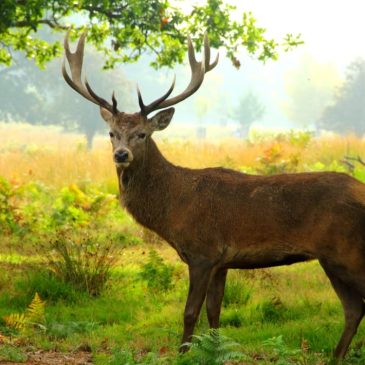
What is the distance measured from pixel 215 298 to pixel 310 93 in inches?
4615

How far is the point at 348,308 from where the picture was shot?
6.80 metres

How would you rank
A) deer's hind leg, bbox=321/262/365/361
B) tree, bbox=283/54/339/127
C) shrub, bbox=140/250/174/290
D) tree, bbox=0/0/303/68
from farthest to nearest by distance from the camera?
tree, bbox=283/54/339/127
tree, bbox=0/0/303/68
shrub, bbox=140/250/174/290
deer's hind leg, bbox=321/262/365/361

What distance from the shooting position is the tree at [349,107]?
7812 centimetres

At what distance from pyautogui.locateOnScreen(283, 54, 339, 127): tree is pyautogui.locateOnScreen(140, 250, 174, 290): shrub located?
4311 inches

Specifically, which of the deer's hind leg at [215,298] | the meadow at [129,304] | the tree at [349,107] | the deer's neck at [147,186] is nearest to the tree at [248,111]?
the tree at [349,107]

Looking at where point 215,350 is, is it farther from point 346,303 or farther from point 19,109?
point 19,109

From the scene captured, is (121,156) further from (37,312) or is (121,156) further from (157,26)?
(157,26)

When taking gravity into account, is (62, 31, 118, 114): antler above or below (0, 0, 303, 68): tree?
below

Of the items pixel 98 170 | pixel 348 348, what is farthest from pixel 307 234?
pixel 98 170

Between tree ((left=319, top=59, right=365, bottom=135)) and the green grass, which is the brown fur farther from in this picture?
tree ((left=319, top=59, right=365, bottom=135))

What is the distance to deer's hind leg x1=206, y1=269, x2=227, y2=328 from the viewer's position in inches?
283

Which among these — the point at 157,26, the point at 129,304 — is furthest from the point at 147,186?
the point at 157,26

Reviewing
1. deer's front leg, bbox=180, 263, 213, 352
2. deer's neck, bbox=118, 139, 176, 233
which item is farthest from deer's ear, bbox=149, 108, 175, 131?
deer's front leg, bbox=180, 263, 213, 352

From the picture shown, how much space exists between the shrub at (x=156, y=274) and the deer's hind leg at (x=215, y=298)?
2.09m
